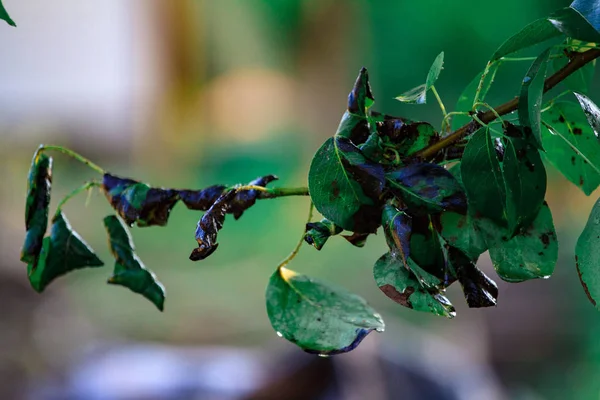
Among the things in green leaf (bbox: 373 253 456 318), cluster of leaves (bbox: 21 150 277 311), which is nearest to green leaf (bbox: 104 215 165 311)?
cluster of leaves (bbox: 21 150 277 311)

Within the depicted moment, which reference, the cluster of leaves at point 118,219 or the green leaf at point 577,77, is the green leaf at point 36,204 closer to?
the cluster of leaves at point 118,219

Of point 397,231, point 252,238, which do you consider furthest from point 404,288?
point 252,238

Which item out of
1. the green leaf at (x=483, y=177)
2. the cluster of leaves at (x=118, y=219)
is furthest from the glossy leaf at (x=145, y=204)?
the green leaf at (x=483, y=177)

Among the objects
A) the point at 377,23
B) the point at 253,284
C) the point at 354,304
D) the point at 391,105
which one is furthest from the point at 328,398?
the point at 377,23

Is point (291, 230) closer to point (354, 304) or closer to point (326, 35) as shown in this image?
point (326, 35)

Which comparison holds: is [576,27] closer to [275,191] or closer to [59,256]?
[275,191]
